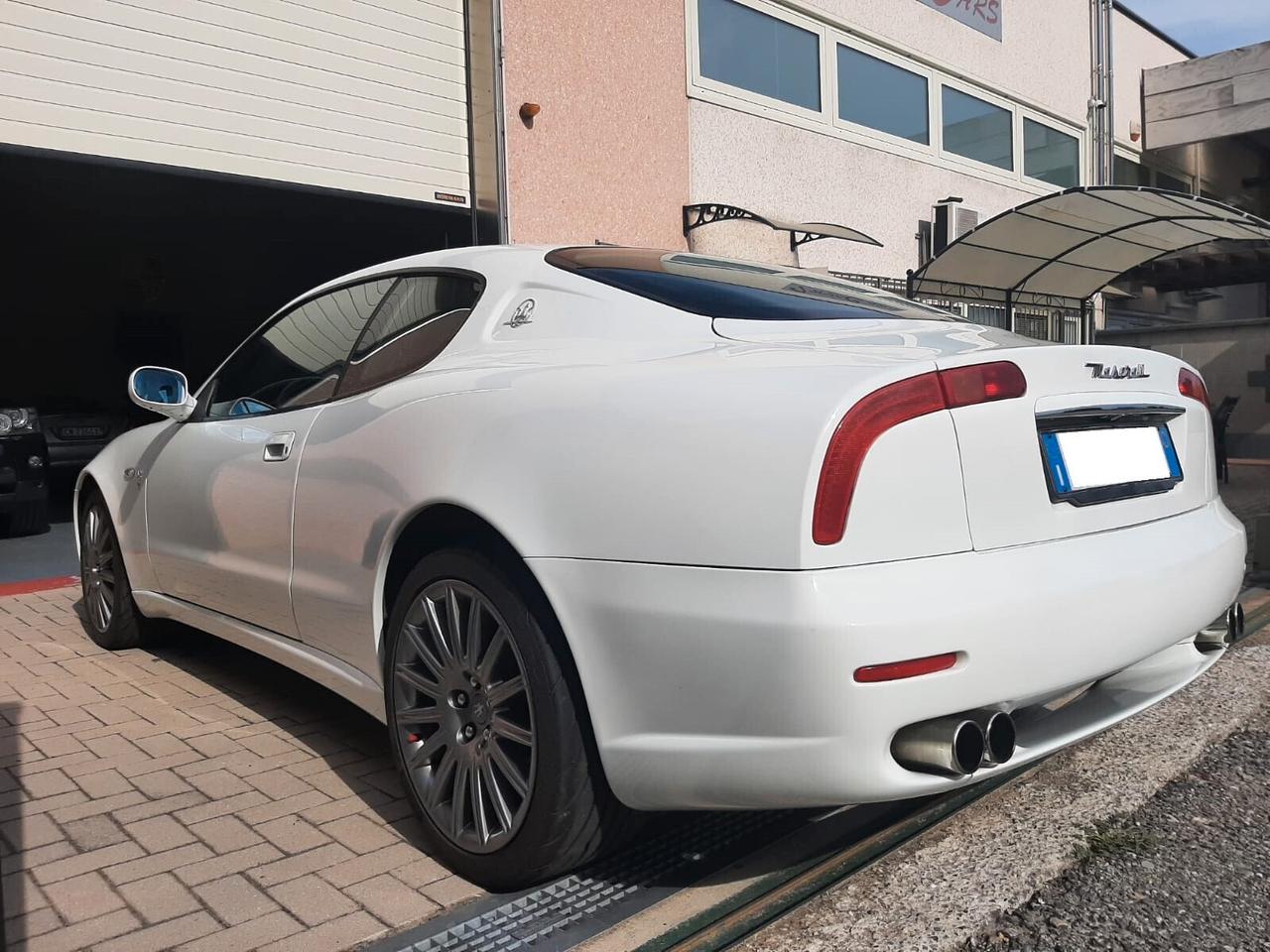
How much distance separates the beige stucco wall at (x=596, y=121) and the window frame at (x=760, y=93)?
0.19 m

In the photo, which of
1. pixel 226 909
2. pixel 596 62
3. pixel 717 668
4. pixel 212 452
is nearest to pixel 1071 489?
pixel 717 668

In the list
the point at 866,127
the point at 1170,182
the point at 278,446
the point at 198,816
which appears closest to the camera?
the point at 198,816

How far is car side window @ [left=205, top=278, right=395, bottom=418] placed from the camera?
321cm

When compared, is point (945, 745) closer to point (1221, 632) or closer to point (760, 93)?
point (1221, 632)

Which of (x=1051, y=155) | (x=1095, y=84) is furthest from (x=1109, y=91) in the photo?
(x=1051, y=155)

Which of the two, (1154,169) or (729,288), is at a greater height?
(1154,169)

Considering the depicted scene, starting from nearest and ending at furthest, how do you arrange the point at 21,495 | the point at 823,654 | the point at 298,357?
the point at 823,654
the point at 298,357
the point at 21,495

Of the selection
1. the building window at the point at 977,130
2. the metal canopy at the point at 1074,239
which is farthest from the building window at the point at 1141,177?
the metal canopy at the point at 1074,239

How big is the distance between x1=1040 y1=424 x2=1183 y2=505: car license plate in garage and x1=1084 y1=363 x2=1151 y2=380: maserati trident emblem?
0.12 meters

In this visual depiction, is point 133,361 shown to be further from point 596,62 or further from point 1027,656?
point 1027,656

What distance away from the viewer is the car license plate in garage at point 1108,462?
217 centimetres

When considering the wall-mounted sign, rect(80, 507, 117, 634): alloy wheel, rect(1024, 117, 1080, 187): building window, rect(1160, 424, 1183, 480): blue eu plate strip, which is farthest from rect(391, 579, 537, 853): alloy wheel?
rect(1024, 117, 1080, 187): building window

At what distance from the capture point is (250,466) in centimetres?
329

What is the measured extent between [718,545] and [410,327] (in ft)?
4.74
